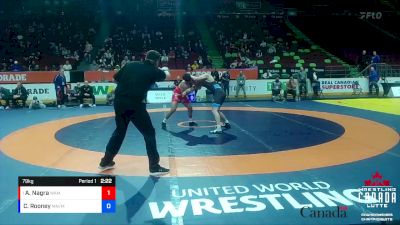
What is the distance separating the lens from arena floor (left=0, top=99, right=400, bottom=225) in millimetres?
4223

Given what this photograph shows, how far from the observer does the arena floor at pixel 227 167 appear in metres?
4.22

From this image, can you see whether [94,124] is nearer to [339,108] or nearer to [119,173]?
[119,173]

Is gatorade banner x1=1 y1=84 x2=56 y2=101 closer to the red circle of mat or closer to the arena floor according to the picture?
the arena floor

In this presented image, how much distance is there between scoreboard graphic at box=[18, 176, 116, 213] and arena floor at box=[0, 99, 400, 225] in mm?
191

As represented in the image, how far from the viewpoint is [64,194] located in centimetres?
390

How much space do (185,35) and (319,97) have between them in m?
13.7

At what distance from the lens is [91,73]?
22.0 m

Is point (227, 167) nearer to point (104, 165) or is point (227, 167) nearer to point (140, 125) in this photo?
point (140, 125)

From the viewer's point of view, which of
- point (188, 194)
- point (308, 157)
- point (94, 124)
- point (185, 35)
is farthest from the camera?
point (185, 35)

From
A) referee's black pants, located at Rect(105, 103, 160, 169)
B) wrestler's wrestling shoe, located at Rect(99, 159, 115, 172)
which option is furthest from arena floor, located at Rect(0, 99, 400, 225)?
referee's black pants, located at Rect(105, 103, 160, 169)

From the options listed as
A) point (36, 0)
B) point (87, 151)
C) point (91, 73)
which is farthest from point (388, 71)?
point (36, 0)

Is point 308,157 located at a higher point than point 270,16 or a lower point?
lower

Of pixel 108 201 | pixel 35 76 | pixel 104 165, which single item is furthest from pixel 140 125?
pixel 35 76

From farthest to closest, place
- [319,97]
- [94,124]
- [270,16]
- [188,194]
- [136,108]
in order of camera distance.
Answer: [270,16]
[319,97]
[94,124]
[136,108]
[188,194]
